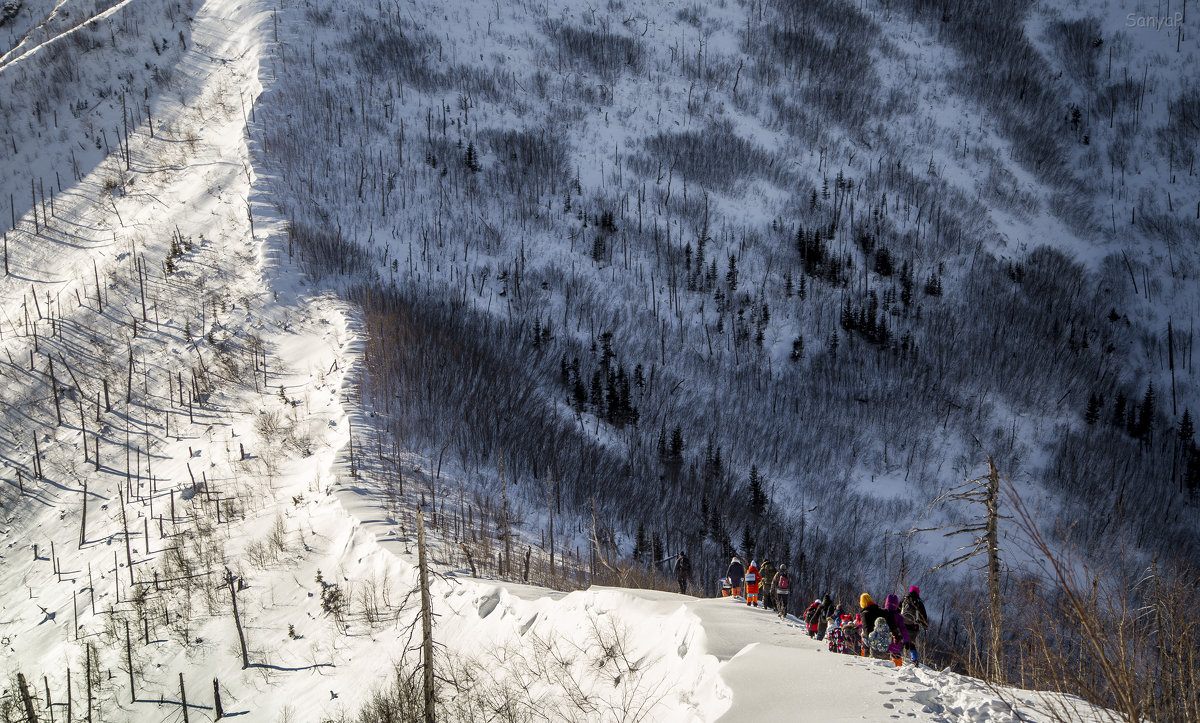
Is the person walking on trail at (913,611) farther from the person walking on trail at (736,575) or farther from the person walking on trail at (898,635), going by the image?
the person walking on trail at (736,575)

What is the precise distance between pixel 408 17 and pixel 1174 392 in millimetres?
79899

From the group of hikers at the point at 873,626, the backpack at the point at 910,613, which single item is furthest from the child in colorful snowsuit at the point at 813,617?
the backpack at the point at 910,613

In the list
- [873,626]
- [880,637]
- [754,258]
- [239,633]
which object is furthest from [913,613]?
[754,258]

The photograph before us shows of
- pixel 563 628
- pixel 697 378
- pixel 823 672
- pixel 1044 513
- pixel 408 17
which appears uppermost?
pixel 408 17

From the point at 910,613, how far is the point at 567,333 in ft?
152

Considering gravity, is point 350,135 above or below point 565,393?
above

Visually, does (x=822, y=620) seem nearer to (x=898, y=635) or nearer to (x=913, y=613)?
(x=913, y=613)

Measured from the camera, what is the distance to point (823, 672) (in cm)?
Answer: 1266

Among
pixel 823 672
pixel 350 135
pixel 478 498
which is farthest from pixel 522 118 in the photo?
pixel 823 672

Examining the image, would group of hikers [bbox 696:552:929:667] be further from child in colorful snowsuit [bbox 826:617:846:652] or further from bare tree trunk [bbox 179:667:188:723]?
bare tree trunk [bbox 179:667:188:723]

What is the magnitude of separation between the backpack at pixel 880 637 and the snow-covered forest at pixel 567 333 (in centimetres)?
189

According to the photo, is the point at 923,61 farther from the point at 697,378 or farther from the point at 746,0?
the point at 697,378

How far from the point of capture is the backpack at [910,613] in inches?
602

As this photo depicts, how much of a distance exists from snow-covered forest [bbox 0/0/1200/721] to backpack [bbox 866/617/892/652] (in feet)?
6.19
